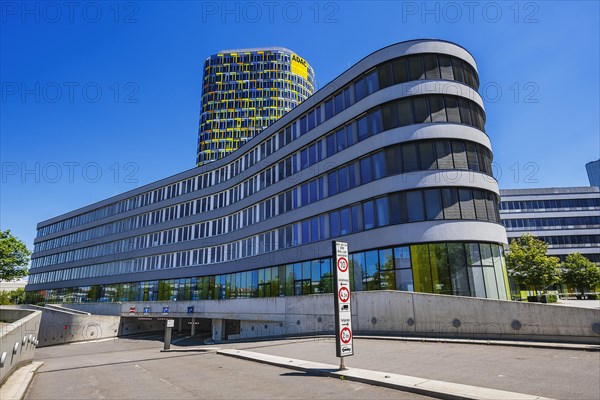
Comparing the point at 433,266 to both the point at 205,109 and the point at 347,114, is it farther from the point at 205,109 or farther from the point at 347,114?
the point at 205,109

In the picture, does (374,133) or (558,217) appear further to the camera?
(558,217)

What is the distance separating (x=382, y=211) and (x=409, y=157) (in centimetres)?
422

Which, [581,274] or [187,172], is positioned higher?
[187,172]

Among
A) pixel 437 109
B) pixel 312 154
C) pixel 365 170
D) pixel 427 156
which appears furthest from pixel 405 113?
pixel 312 154

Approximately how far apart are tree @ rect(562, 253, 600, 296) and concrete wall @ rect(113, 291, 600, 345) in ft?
151

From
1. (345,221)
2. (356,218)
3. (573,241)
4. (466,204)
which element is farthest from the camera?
(573,241)

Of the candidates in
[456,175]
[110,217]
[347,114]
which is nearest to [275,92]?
[110,217]

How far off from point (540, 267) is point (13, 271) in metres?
75.9

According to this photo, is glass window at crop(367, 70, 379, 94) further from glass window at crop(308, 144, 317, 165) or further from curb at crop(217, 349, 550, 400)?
curb at crop(217, 349, 550, 400)

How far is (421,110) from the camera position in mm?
25906

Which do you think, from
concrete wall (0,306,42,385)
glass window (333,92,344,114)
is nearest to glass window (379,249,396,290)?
glass window (333,92,344,114)

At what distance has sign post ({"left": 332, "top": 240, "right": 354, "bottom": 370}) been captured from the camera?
1050 centimetres

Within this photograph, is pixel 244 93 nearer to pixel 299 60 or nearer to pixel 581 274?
pixel 299 60

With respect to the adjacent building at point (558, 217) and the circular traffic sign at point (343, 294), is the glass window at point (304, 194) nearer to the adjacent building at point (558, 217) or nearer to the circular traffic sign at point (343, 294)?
the circular traffic sign at point (343, 294)
